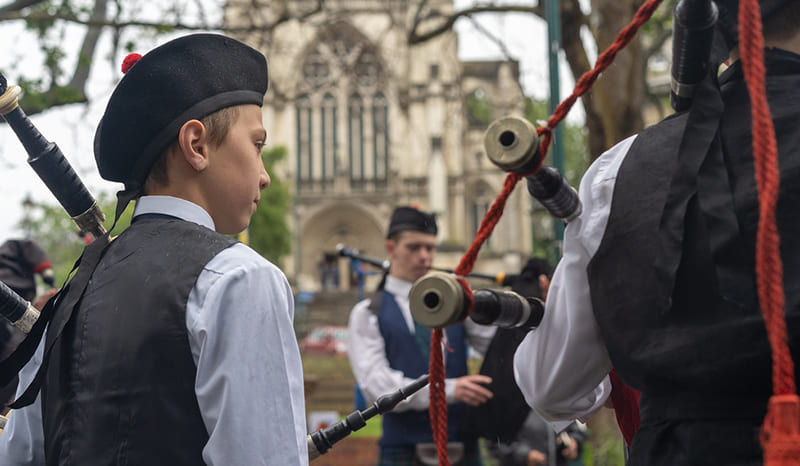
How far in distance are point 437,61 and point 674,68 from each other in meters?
47.3

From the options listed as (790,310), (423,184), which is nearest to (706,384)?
(790,310)

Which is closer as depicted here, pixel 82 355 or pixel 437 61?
pixel 82 355

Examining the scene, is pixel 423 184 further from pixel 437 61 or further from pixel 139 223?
pixel 139 223

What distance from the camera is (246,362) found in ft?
5.51

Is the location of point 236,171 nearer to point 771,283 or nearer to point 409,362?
point 771,283

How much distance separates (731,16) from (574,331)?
0.70 meters

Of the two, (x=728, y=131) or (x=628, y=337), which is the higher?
(x=728, y=131)

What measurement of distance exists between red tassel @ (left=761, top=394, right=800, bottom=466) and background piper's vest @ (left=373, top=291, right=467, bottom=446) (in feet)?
12.9

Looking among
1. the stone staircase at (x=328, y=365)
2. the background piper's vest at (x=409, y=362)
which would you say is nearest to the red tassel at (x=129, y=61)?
the background piper's vest at (x=409, y=362)

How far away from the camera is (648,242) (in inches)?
65.5

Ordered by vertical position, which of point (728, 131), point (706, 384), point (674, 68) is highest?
point (674, 68)

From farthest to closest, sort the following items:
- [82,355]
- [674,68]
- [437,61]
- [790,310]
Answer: [437,61]
[82,355]
[674,68]
[790,310]

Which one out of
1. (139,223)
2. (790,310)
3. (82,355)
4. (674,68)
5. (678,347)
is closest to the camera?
(790,310)

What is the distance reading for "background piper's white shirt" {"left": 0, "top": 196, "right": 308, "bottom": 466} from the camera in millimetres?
1646
